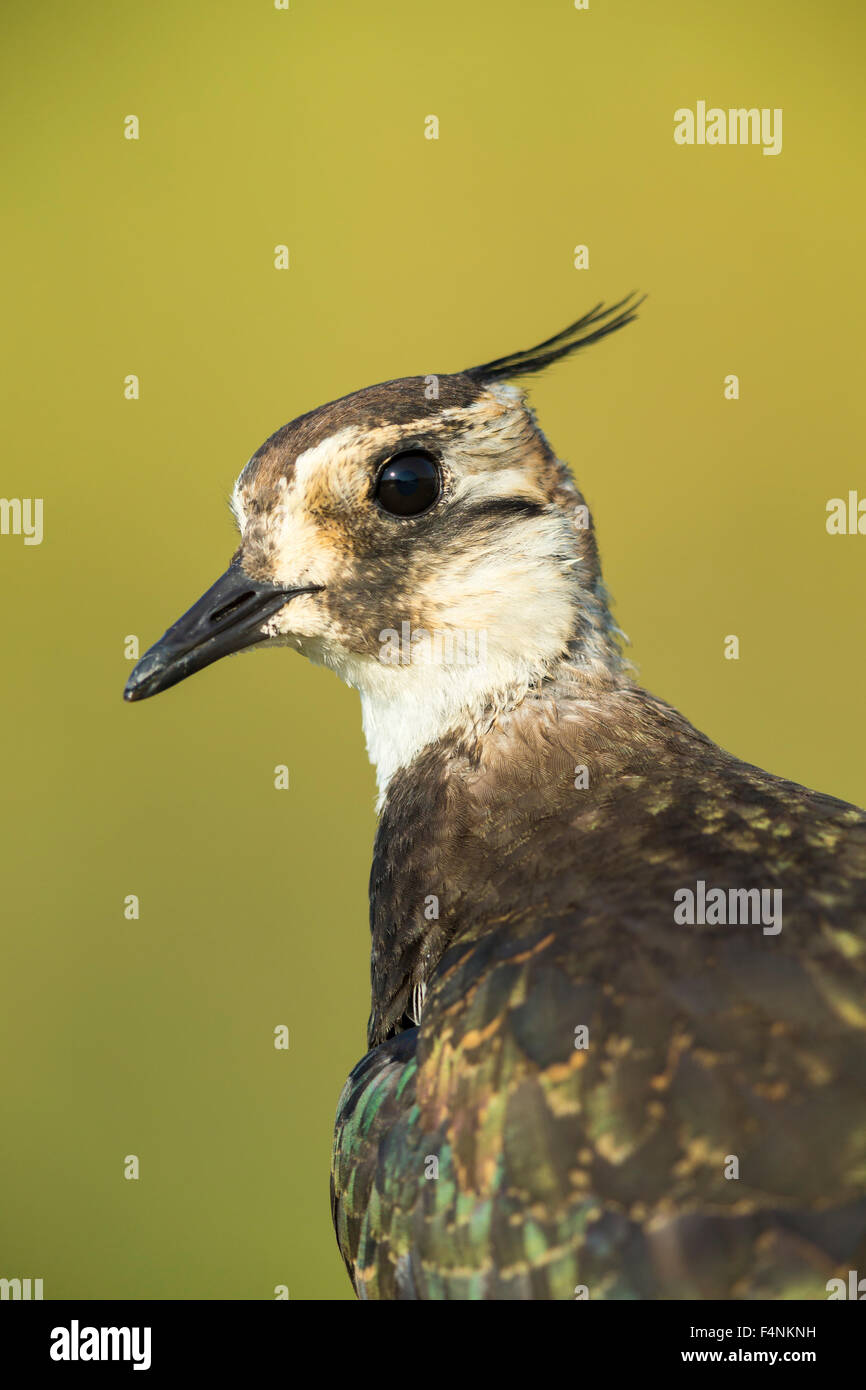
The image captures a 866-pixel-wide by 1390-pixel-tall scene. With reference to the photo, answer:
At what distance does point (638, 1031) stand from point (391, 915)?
2.04 feet

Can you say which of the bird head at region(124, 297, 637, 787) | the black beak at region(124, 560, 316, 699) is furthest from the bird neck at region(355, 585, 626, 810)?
the black beak at region(124, 560, 316, 699)

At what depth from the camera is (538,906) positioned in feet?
5.50

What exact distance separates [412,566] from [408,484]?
0.44 feet

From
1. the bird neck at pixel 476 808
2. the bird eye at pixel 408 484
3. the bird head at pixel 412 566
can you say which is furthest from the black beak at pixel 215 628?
the bird neck at pixel 476 808

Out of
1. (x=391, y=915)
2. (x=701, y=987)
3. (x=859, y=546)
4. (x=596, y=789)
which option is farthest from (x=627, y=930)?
(x=859, y=546)

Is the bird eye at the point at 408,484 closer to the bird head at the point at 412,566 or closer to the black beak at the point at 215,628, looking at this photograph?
the bird head at the point at 412,566

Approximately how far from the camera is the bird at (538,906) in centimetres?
137

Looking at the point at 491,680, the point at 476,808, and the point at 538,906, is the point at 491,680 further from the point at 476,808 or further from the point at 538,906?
the point at 538,906

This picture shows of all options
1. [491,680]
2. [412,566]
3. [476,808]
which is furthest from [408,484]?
[476,808]

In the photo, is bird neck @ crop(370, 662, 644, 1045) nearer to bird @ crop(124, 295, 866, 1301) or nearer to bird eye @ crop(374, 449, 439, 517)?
bird @ crop(124, 295, 866, 1301)

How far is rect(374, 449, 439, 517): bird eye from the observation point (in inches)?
81.0
